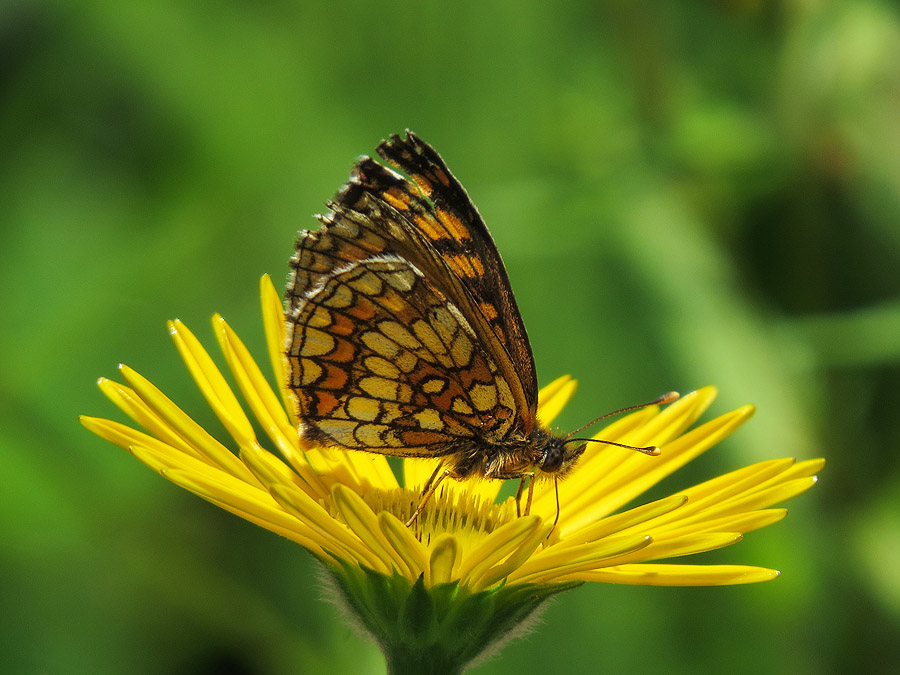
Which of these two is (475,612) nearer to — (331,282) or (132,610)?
(331,282)

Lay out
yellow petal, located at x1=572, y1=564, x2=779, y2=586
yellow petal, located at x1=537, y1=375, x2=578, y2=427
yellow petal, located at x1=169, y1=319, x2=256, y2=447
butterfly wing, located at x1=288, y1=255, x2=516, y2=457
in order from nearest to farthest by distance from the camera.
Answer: yellow petal, located at x1=572, y1=564, x2=779, y2=586 < yellow petal, located at x1=169, y1=319, x2=256, y2=447 < butterfly wing, located at x1=288, y1=255, x2=516, y2=457 < yellow petal, located at x1=537, y1=375, x2=578, y2=427

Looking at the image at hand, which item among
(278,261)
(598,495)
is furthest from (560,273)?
(598,495)

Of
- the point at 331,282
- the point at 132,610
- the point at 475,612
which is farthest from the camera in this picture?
the point at 132,610

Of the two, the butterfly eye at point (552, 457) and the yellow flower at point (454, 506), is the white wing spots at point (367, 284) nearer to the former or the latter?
the yellow flower at point (454, 506)

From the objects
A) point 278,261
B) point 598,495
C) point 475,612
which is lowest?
point 475,612

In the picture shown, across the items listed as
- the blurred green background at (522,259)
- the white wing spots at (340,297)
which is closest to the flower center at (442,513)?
the white wing spots at (340,297)

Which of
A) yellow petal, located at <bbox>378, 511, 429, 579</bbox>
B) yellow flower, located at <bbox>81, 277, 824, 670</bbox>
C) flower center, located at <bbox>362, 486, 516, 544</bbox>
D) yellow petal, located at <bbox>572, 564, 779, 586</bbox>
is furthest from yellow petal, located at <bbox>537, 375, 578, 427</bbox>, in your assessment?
yellow petal, located at <bbox>378, 511, 429, 579</bbox>

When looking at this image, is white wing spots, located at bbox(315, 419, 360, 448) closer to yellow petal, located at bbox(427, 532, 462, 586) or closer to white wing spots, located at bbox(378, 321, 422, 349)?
white wing spots, located at bbox(378, 321, 422, 349)
